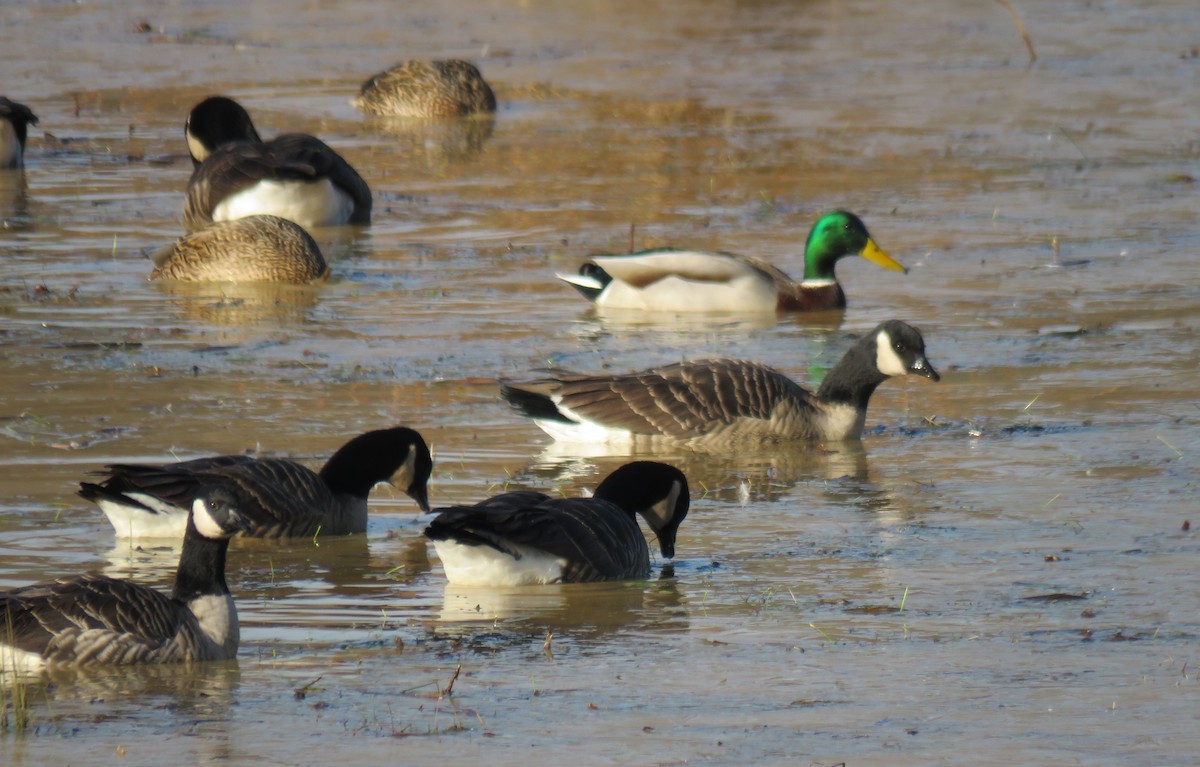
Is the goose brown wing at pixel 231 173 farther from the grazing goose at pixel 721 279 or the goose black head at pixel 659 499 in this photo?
the goose black head at pixel 659 499

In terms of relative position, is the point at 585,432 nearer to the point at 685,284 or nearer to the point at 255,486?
the point at 255,486

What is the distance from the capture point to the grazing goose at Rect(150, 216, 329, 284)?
1580 centimetres

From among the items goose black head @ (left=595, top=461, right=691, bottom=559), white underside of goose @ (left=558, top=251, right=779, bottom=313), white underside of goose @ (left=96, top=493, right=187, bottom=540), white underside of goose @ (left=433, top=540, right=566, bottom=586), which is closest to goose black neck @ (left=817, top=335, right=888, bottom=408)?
goose black head @ (left=595, top=461, right=691, bottom=559)

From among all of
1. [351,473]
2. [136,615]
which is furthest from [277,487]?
[136,615]

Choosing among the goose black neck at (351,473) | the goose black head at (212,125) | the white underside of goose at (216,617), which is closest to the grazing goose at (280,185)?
the goose black head at (212,125)

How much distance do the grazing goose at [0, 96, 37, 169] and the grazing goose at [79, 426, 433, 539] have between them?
1224cm

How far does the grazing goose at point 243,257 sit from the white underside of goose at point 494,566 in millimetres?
7662

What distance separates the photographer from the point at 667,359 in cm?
1363

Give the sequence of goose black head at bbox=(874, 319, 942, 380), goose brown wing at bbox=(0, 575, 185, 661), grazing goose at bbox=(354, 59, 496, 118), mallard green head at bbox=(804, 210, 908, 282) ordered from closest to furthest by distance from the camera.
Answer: goose brown wing at bbox=(0, 575, 185, 661) < goose black head at bbox=(874, 319, 942, 380) < mallard green head at bbox=(804, 210, 908, 282) < grazing goose at bbox=(354, 59, 496, 118)

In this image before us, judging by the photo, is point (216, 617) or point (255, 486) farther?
point (255, 486)

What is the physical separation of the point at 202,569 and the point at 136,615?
33 cm

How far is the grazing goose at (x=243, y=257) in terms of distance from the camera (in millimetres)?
15797

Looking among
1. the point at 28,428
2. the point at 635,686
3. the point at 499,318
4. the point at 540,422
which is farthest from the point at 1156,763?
the point at 499,318

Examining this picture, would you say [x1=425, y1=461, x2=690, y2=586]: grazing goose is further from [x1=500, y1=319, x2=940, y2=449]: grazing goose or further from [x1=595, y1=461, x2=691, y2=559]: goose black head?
[x1=500, y1=319, x2=940, y2=449]: grazing goose
